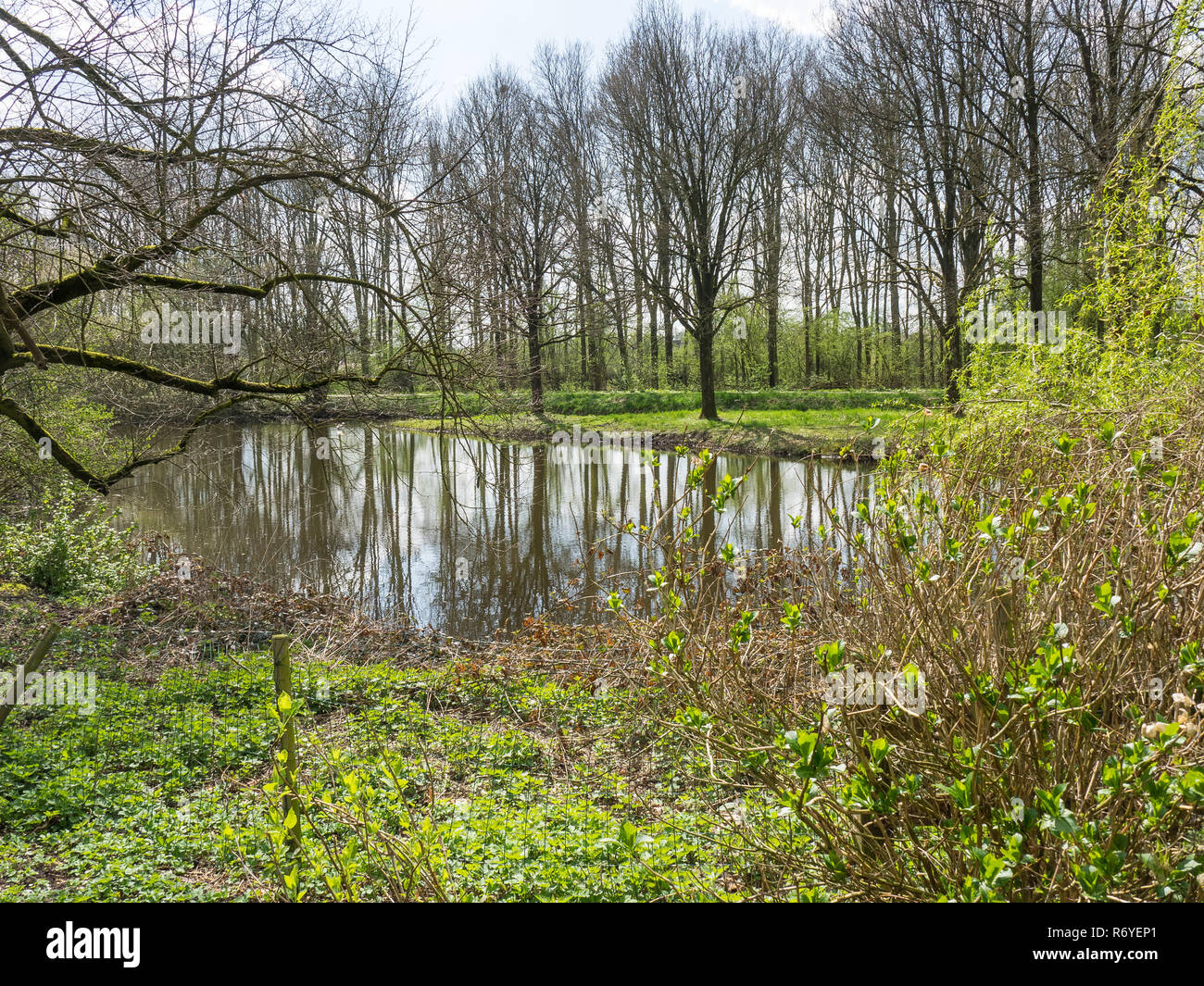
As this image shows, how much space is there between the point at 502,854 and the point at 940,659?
215 centimetres

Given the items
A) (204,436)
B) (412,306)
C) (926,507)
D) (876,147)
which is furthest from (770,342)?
(926,507)

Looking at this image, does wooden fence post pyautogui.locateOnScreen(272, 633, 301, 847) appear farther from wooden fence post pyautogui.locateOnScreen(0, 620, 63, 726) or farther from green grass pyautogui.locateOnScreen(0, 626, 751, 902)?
Answer: wooden fence post pyautogui.locateOnScreen(0, 620, 63, 726)

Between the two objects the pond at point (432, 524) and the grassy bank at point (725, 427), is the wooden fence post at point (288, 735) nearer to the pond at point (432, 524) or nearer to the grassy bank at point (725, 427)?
the pond at point (432, 524)

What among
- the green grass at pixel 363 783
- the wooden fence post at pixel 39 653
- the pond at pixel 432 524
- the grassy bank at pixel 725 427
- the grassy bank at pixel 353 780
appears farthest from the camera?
the grassy bank at pixel 725 427

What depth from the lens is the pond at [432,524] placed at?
30.2ft

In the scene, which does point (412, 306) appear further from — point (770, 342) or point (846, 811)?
point (770, 342)

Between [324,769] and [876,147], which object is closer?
[324,769]

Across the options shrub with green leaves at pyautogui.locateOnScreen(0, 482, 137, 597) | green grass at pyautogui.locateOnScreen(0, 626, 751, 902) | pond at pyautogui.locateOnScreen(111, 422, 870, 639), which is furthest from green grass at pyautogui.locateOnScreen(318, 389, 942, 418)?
green grass at pyautogui.locateOnScreen(0, 626, 751, 902)

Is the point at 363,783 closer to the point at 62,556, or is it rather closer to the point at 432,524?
the point at 62,556

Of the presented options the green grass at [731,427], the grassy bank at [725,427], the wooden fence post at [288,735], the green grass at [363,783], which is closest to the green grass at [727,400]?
the grassy bank at [725,427]

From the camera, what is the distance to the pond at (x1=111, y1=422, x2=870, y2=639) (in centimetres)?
920

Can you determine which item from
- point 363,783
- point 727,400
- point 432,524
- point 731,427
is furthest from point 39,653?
point 727,400

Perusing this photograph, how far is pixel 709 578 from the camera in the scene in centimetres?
672
